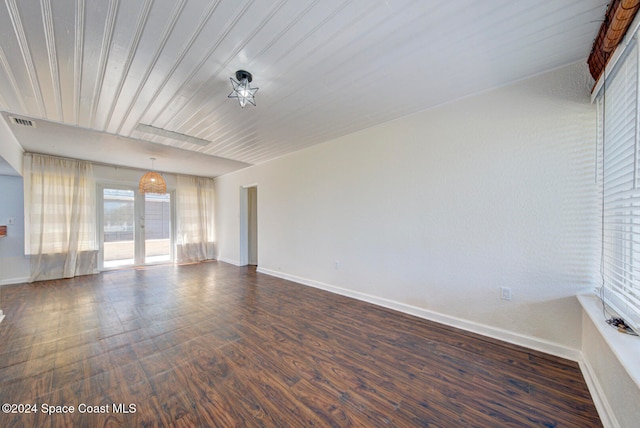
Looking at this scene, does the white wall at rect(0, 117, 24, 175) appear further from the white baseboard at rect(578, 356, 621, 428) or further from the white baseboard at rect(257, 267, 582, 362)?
the white baseboard at rect(578, 356, 621, 428)

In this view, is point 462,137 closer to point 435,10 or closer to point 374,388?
point 435,10

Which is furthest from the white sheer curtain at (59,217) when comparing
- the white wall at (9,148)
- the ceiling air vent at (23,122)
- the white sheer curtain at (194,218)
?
the ceiling air vent at (23,122)

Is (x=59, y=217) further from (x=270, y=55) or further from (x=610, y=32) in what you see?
(x=610, y=32)

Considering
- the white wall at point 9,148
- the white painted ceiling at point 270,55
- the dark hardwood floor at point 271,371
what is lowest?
the dark hardwood floor at point 271,371

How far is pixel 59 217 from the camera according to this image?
4.67 m

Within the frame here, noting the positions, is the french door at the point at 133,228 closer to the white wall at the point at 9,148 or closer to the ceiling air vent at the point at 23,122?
the white wall at the point at 9,148

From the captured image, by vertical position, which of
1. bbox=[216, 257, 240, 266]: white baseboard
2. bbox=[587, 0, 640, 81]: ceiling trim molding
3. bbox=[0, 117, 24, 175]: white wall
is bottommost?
bbox=[216, 257, 240, 266]: white baseboard

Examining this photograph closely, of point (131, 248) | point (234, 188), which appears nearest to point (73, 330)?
point (131, 248)

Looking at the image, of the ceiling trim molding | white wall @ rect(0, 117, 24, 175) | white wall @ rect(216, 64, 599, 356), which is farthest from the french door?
the ceiling trim molding

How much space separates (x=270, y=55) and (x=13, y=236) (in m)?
6.19

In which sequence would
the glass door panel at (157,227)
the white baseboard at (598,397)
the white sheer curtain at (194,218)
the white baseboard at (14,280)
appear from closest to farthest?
the white baseboard at (598,397) → the white baseboard at (14,280) → the glass door panel at (157,227) → the white sheer curtain at (194,218)

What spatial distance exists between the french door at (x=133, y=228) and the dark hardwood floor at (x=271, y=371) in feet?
8.35

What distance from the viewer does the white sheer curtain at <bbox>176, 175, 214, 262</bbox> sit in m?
6.45

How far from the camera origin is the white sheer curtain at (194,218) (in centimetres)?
645
